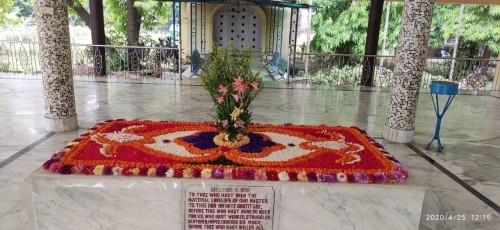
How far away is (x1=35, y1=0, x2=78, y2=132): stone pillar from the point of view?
13.1 feet

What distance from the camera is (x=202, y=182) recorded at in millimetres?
2246

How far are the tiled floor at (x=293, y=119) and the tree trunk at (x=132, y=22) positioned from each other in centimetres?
401

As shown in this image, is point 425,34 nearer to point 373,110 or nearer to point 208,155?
point 373,110

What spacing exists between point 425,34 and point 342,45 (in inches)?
432

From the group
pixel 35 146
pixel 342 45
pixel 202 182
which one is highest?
pixel 342 45

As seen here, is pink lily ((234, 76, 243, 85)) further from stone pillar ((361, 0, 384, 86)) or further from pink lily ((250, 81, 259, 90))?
stone pillar ((361, 0, 384, 86))

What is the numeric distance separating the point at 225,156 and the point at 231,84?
464 millimetres

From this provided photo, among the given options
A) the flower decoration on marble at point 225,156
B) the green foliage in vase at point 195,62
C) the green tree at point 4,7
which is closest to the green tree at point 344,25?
the green foliage in vase at point 195,62

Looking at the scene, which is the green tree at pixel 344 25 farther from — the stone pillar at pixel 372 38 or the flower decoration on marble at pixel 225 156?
the flower decoration on marble at pixel 225 156

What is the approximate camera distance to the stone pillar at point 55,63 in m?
3.98

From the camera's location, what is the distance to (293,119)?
17.5 feet

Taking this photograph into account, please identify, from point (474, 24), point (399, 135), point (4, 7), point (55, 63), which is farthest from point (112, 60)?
point (474, 24)

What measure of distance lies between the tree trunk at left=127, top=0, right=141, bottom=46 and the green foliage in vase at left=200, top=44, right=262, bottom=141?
970cm

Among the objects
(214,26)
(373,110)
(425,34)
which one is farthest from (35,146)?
(214,26)
